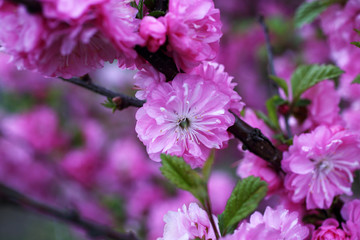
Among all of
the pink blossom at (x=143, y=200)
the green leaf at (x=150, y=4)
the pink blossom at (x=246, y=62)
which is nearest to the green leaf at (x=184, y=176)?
the green leaf at (x=150, y=4)

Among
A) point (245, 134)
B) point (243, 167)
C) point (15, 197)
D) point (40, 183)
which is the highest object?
point (245, 134)

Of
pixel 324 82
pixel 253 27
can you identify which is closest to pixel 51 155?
pixel 253 27

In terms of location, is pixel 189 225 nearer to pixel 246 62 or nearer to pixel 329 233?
pixel 329 233

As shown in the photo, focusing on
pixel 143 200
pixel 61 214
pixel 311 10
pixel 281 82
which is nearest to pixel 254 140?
pixel 281 82

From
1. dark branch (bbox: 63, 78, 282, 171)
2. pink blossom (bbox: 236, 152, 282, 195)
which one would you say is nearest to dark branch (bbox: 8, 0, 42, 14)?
dark branch (bbox: 63, 78, 282, 171)

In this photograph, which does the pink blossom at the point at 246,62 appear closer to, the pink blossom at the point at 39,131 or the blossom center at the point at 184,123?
the pink blossom at the point at 39,131

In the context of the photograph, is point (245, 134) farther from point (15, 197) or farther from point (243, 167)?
Result: point (15, 197)

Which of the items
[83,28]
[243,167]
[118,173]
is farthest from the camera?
[118,173]
